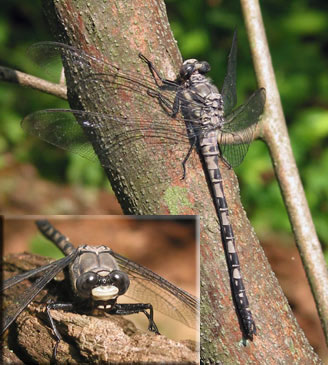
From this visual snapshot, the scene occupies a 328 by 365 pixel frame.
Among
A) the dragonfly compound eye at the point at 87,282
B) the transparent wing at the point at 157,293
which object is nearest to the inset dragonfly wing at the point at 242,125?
the transparent wing at the point at 157,293

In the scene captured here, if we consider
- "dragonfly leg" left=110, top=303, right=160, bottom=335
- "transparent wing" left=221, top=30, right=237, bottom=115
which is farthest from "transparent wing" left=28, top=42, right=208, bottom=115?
"dragonfly leg" left=110, top=303, right=160, bottom=335

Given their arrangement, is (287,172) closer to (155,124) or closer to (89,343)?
(155,124)

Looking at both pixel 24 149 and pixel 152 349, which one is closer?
pixel 152 349

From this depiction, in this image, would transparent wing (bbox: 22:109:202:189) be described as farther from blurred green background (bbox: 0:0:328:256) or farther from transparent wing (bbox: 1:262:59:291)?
blurred green background (bbox: 0:0:328:256)

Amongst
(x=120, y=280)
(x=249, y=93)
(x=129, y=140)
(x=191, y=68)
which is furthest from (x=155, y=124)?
(x=249, y=93)

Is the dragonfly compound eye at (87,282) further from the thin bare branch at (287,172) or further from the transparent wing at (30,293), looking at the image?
the thin bare branch at (287,172)

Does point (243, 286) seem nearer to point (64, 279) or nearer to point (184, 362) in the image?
point (184, 362)

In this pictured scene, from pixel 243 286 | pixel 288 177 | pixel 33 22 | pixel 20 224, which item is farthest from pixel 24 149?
pixel 243 286
